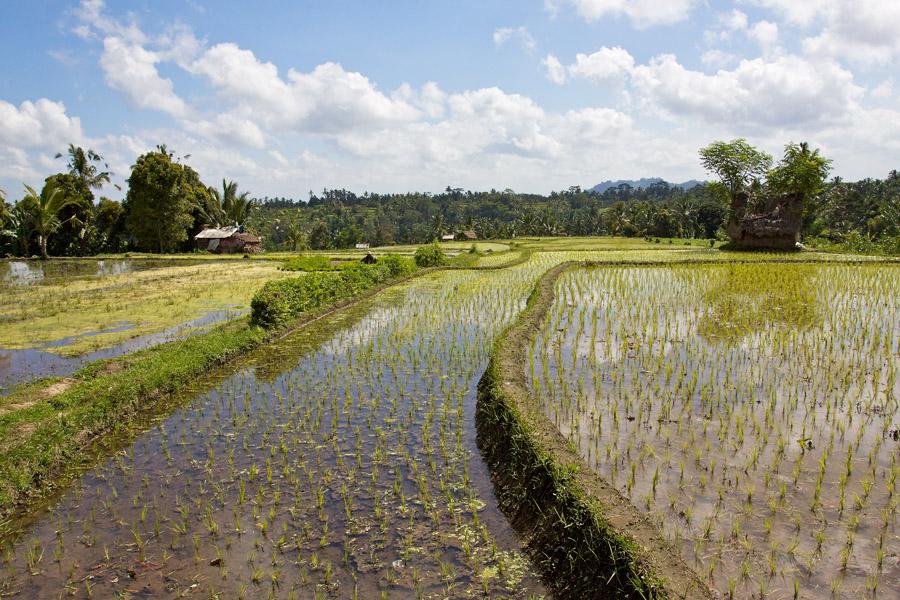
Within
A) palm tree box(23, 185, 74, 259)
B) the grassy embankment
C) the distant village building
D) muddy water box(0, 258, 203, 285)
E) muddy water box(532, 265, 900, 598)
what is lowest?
muddy water box(532, 265, 900, 598)

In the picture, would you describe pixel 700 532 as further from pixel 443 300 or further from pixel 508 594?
pixel 443 300

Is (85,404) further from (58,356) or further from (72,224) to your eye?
(72,224)

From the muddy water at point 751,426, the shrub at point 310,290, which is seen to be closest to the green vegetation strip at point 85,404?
the shrub at point 310,290

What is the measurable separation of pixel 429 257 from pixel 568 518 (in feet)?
61.2

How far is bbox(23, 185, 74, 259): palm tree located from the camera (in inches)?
1069

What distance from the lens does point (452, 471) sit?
4.60 metres

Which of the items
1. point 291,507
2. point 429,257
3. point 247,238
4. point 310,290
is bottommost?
point 291,507

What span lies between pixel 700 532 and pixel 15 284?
2092cm

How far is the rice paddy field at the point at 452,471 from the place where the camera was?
330 centimetres

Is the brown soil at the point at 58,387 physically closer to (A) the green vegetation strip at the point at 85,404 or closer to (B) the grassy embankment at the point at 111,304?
(A) the green vegetation strip at the point at 85,404

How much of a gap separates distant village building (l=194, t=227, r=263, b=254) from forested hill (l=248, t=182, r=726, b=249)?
495 cm

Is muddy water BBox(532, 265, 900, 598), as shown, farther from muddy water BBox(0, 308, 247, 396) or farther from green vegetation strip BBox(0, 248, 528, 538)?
muddy water BBox(0, 308, 247, 396)

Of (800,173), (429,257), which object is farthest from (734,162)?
(429,257)

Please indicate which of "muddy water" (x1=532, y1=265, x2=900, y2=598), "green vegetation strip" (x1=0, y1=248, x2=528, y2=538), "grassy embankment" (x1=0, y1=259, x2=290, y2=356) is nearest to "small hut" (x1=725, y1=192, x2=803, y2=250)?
"muddy water" (x1=532, y1=265, x2=900, y2=598)
